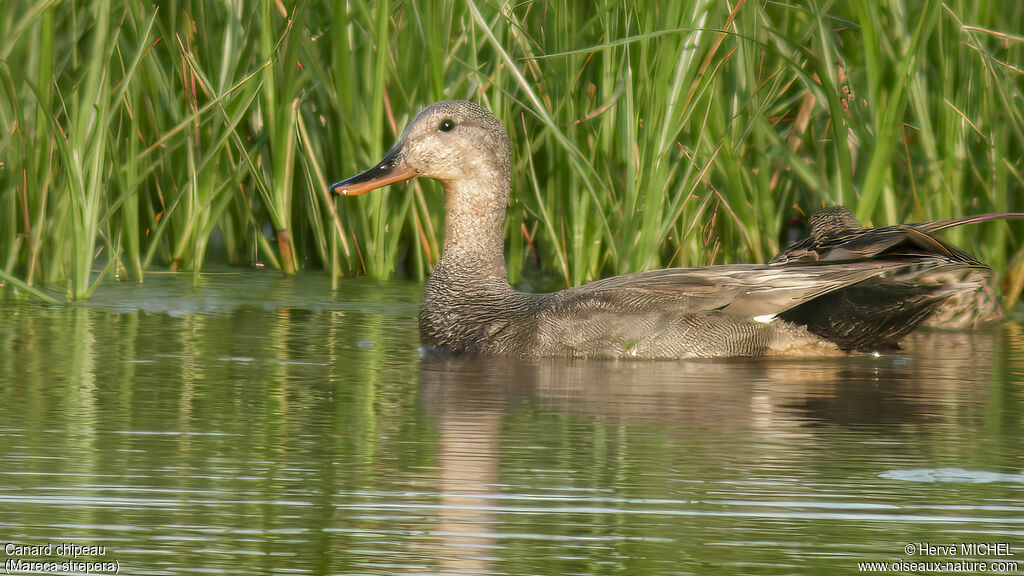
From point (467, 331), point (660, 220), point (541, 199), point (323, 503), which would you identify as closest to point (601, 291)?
point (467, 331)

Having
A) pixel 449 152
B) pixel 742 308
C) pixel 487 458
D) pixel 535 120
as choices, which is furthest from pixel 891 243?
pixel 487 458

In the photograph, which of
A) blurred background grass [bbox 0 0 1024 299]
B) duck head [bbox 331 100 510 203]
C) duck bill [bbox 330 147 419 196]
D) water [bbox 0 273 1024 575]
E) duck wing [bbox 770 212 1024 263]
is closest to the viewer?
water [bbox 0 273 1024 575]

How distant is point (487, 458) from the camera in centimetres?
411

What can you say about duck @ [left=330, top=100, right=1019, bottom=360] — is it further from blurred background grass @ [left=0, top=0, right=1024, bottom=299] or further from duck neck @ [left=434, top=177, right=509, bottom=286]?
blurred background grass @ [left=0, top=0, right=1024, bottom=299]

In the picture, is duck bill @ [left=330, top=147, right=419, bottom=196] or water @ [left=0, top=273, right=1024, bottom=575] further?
duck bill @ [left=330, top=147, right=419, bottom=196]

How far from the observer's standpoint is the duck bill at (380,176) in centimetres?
680

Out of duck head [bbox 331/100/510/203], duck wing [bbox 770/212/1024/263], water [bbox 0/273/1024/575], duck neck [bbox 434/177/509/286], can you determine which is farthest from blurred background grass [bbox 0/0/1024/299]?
water [bbox 0/273/1024/575]

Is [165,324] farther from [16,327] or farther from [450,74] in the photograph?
[450,74]

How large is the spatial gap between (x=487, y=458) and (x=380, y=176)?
294cm

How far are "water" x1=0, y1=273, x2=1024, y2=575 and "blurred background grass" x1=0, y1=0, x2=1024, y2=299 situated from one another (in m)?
1.09

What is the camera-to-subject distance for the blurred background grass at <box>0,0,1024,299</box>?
710 centimetres

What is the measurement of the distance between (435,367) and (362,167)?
2382 mm

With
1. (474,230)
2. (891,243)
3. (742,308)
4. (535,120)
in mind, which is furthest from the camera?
(535,120)

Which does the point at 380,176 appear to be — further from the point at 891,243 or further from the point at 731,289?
the point at 891,243
